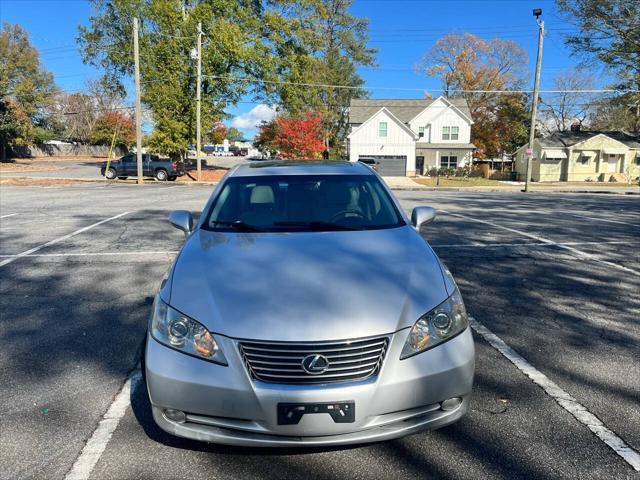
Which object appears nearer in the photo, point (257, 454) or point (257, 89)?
point (257, 454)

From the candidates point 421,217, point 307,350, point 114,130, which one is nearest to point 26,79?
point 114,130

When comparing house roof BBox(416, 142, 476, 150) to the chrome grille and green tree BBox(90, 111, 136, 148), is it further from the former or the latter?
the chrome grille

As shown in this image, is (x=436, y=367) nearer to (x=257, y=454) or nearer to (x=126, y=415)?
(x=257, y=454)

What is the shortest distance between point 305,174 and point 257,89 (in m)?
31.9

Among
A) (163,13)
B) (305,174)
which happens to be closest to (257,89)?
(163,13)

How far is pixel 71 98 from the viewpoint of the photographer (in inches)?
2837

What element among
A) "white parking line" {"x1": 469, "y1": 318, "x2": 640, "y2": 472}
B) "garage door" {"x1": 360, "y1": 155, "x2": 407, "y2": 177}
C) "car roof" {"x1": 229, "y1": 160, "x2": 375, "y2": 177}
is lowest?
"white parking line" {"x1": 469, "y1": 318, "x2": 640, "y2": 472}

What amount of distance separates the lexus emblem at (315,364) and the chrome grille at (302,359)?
0.01 metres

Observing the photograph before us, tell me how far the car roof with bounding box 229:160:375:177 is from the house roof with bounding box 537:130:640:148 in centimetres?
4089

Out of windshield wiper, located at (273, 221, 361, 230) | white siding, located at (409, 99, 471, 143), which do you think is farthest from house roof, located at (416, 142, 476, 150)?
windshield wiper, located at (273, 221, 361, 230)

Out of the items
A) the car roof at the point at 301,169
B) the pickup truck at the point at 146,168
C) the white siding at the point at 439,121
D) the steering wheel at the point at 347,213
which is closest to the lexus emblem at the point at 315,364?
the steering wheel at the point at 347,213

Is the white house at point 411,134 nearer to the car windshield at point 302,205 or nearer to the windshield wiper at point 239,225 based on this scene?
the car windshield at point 302,205

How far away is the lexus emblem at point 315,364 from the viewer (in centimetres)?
229

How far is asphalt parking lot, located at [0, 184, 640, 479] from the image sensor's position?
100 inches
